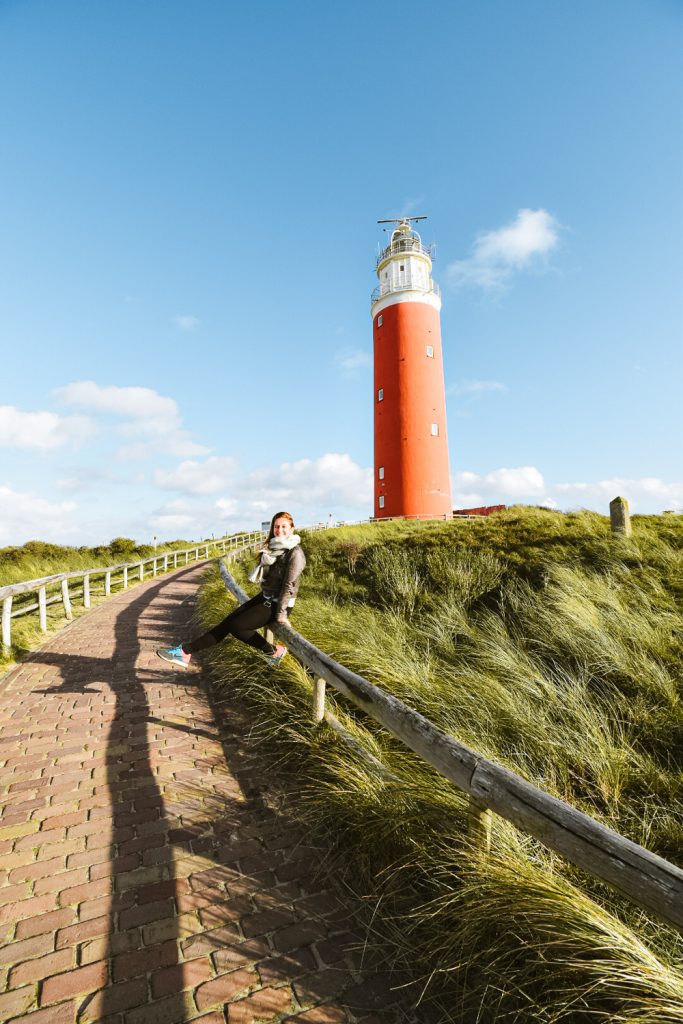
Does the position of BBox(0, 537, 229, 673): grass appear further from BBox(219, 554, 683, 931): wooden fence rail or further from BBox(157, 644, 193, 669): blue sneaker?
BBox(219, 554, 683, 931): wooden fence rail

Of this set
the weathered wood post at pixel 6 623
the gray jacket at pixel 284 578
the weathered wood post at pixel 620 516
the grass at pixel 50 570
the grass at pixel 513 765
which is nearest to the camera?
the grass at pixel 513 765

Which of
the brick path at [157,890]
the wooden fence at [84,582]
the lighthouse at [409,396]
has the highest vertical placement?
the lighthouse at [409,396]

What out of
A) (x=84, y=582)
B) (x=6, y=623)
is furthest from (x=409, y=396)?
(x=6, y=623)

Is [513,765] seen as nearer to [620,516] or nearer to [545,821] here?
[545,821]

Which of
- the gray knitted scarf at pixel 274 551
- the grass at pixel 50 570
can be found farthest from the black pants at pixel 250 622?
the grass at pixel 50 570

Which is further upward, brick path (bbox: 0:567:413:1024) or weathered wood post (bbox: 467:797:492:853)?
weathered wood post (bbox: 467:797:492:853)

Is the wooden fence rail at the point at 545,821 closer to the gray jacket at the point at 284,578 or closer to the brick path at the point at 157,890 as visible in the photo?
the brick path at the point at 157,890

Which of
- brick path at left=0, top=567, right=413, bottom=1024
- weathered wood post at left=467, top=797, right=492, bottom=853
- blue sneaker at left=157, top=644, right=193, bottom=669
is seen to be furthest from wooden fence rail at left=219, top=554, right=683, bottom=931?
blue sneaker at left=157, top=644, right=193, bottom=669

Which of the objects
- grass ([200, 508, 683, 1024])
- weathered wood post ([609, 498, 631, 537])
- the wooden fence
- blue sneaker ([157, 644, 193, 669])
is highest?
weathered wood post ([609, 498, 631, 537])

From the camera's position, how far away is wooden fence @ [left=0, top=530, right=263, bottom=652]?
7.37 meters

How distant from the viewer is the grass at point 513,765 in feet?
6.36

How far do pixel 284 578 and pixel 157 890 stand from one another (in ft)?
8.72

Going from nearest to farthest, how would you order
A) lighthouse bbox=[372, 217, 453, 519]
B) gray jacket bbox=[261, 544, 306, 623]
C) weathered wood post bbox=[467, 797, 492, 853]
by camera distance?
weathered wood post bbox=[467, 797, 492, 853], gray jacket bbox=[261, 544, 306, 623], lighthouse bbox=[372, 217, 453, 519]

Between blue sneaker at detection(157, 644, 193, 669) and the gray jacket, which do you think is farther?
blue sneaker at detection(157, 644, 193, 669)
